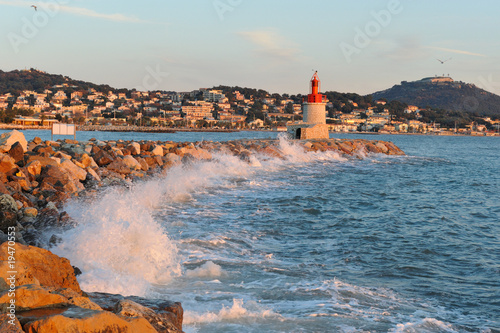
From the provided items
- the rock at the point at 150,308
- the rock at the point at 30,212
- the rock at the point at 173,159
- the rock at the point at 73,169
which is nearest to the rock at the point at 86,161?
the rock at the point at 73,169

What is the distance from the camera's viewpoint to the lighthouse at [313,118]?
104 feet

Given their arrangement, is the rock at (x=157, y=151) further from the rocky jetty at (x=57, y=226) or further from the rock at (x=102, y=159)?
the rock at (x=102, y=159)

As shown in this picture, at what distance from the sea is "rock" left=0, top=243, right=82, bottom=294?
0.81 meters

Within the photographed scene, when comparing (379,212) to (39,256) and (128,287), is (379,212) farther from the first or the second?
(39,256)

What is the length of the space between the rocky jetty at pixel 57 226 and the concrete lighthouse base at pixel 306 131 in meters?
16.1

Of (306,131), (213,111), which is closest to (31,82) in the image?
(213,111)

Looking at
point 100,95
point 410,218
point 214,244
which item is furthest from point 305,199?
point 100,95

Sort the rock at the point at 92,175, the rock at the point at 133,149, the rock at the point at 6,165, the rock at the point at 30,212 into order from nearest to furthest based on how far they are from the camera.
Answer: the rock at the point at 30,212 < the rock at the point at 6,165 < the rock at the point at 92,175 < the rock at the point at 133,149

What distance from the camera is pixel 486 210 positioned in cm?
1216

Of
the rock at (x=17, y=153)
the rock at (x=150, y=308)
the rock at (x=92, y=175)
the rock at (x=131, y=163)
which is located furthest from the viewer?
the rock at (x=131, y=163)

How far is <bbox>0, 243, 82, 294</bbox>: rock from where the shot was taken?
3.37 m

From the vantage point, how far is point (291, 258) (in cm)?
650

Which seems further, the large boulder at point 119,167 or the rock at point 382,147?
the rock at point 382,147

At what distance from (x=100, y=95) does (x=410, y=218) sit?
139 metres
